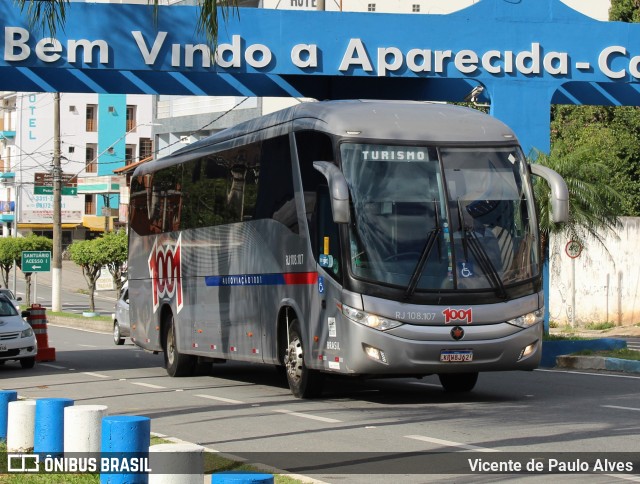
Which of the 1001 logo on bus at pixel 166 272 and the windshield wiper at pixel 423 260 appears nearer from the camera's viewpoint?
the windshield wiper at pixel 423 260

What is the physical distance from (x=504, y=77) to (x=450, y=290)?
372 inches

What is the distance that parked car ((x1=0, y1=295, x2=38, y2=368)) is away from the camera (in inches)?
933

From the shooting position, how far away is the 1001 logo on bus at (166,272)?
2167cm

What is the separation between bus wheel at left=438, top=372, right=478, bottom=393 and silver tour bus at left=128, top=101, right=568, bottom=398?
20 millimetres

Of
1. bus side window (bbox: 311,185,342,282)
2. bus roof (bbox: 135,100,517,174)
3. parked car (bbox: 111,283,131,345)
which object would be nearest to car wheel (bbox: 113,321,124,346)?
parked car (bbox: 111,283,131,345)

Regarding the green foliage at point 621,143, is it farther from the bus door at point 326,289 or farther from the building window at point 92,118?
the building window at point 92,118

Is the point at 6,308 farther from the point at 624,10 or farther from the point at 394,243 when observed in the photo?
the point at 624,10

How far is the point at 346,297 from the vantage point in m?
15.1

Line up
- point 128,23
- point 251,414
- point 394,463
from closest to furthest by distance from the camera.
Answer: point 394,463
point 251,414
point 128,23

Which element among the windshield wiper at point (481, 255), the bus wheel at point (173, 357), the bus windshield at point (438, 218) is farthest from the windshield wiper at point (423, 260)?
the bus wheel at point (173, 357)

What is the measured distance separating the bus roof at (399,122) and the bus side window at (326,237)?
85cm

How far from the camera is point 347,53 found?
23.0 metres

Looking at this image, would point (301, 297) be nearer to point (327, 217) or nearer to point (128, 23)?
point (327, 217)

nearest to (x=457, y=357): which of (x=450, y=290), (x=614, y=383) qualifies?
(x=450, y=290)
